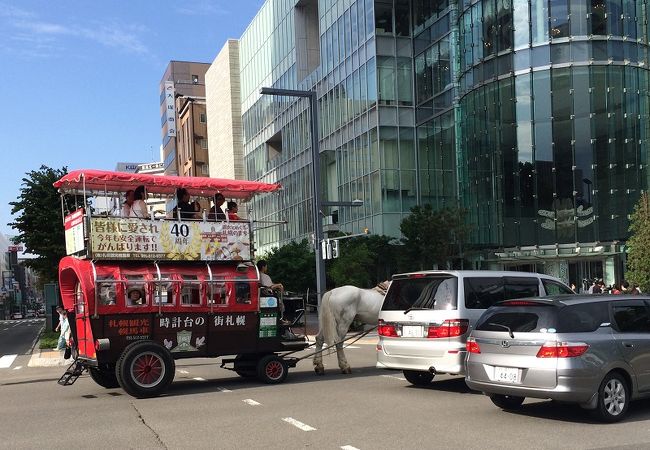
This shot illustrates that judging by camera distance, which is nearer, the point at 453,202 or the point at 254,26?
the point at 453,202

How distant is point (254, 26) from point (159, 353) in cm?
6223

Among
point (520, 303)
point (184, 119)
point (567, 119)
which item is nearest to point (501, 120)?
point (567, 119)

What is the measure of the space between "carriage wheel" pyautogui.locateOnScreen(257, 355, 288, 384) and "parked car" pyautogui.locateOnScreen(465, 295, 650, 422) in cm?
476

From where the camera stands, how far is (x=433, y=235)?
111 feet

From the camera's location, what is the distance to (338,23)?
48281mm

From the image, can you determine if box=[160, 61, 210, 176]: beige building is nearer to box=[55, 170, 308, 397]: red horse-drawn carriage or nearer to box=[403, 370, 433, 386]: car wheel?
box=[55, 170, 308, 397]: red horse-drawn carriage

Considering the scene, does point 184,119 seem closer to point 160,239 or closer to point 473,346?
point 160,239

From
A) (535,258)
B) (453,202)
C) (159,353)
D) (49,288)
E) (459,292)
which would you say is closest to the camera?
(459,292)

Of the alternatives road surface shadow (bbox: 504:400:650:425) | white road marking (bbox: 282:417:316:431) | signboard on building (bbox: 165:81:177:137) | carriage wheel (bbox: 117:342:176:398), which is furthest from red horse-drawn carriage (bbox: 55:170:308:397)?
signboard on building (bbox: 165:81:177:137)

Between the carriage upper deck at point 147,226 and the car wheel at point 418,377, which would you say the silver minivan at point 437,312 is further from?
the carriage upper deck at point 147,226

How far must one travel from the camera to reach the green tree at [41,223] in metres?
29.3

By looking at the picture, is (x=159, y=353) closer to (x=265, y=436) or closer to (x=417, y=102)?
(x=265, y=436)

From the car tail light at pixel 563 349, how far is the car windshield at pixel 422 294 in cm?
260

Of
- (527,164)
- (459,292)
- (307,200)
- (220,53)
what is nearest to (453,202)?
(527,164)
